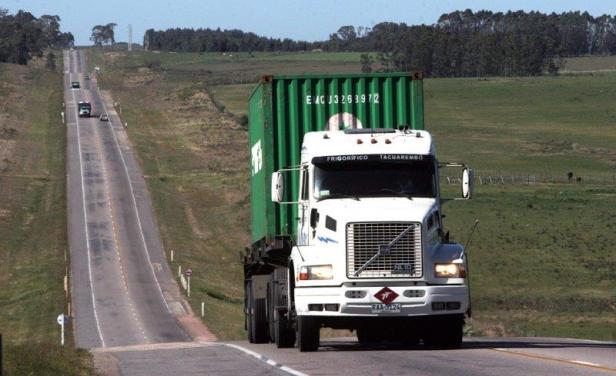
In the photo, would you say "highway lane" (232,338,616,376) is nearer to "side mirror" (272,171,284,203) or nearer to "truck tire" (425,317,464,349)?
"truck tire" (425,317,464,349)

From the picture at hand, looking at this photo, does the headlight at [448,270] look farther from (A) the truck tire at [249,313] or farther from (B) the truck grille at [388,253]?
(A) the truck tire at [249,313]

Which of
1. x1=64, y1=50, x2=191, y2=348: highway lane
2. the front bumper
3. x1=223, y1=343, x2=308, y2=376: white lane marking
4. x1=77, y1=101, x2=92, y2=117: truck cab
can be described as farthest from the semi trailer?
x1=77, y1=101, x2=92, y2=117: truck cab

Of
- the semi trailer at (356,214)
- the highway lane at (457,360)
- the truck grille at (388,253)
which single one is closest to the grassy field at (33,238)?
the highway lane at (457,360)

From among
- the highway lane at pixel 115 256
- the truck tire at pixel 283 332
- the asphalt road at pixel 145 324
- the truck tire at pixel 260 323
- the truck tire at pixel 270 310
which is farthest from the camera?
the highway lane at pixel 115 256

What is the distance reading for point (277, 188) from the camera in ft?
76.5

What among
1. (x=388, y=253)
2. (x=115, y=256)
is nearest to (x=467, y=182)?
(x=388, y=253)

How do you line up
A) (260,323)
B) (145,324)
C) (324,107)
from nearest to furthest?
1. (324,107)
2. (260,323)
3. (145,324)

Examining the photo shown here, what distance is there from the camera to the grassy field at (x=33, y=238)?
950 inches

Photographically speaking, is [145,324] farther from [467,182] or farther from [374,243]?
[467,182]

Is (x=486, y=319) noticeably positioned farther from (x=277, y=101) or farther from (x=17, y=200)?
(x=17, y=200)

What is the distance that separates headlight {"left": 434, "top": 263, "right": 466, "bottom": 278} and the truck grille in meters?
0.29

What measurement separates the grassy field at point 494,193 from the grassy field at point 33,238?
618 cm

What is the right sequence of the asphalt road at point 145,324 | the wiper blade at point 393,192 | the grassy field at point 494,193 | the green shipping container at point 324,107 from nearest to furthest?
the asphalt road at point 145,324 → the wiper blade at point 393,192 → the green shipping container at point 324,107 → the grassy field at point 494,193

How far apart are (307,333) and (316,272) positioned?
1.28 metres
